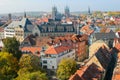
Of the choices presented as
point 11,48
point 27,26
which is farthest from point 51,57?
point 27,26

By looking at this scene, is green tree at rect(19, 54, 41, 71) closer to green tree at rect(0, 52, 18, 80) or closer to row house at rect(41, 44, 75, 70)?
green tree at rect(0, 52, 18, 80)

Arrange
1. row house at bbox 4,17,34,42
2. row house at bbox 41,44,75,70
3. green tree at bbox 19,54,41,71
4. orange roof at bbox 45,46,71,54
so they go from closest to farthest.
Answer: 1. green tree at bbox 19,54,41,71
2. row house at bbox 41,44,75,70
3. orange roof at bbox 45,46,71,54
4. row house at bbox 4,17,34,42

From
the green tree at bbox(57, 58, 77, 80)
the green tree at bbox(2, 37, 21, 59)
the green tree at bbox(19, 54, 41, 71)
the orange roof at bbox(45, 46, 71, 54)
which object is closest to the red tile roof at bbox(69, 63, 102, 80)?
the green tree at bbox(57, 58, 77, 80)

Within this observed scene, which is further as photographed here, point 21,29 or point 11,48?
point 21,29

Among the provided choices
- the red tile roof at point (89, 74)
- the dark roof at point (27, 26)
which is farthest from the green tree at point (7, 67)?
the dark roof at point (27, 26)

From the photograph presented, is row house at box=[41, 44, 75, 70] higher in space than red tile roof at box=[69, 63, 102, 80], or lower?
lower

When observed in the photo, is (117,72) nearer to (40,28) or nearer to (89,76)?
(89,76)

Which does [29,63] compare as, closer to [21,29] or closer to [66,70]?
[66,70]

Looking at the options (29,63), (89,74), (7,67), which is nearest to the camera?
(89,74)

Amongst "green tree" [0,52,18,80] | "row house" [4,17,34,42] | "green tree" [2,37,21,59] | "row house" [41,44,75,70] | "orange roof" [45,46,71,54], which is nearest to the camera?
"green tree" [0,52,18,80]
